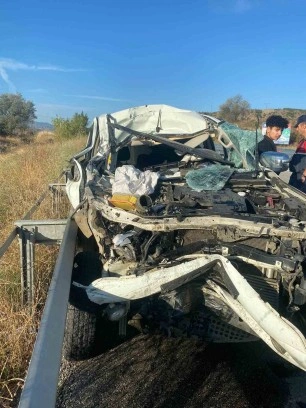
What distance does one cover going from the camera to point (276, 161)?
4.90 meters

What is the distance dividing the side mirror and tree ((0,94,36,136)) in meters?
48.3

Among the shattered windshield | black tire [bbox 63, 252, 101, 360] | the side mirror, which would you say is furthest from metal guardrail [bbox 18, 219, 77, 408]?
the shattered windshield

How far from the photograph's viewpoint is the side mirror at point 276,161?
15.9 ft

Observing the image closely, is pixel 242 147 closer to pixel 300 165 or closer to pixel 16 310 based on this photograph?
pixel 300 165

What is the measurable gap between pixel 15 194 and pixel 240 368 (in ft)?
22.0

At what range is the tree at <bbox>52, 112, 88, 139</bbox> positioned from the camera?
26797mm

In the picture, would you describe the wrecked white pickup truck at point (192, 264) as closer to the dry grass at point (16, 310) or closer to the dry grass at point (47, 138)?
the dry grass at point (16, 310)

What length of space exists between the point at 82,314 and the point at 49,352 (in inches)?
58.9

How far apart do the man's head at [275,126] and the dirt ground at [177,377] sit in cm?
303

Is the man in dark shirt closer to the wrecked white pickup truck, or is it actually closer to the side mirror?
the side mirror

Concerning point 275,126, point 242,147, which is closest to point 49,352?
point 242,147

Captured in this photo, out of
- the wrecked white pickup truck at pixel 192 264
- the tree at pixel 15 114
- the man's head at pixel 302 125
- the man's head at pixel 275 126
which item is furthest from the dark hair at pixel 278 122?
the tree at pixel 15 114

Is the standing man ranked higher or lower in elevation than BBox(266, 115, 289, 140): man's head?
lower

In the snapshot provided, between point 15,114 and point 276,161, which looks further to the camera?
point 15,114
